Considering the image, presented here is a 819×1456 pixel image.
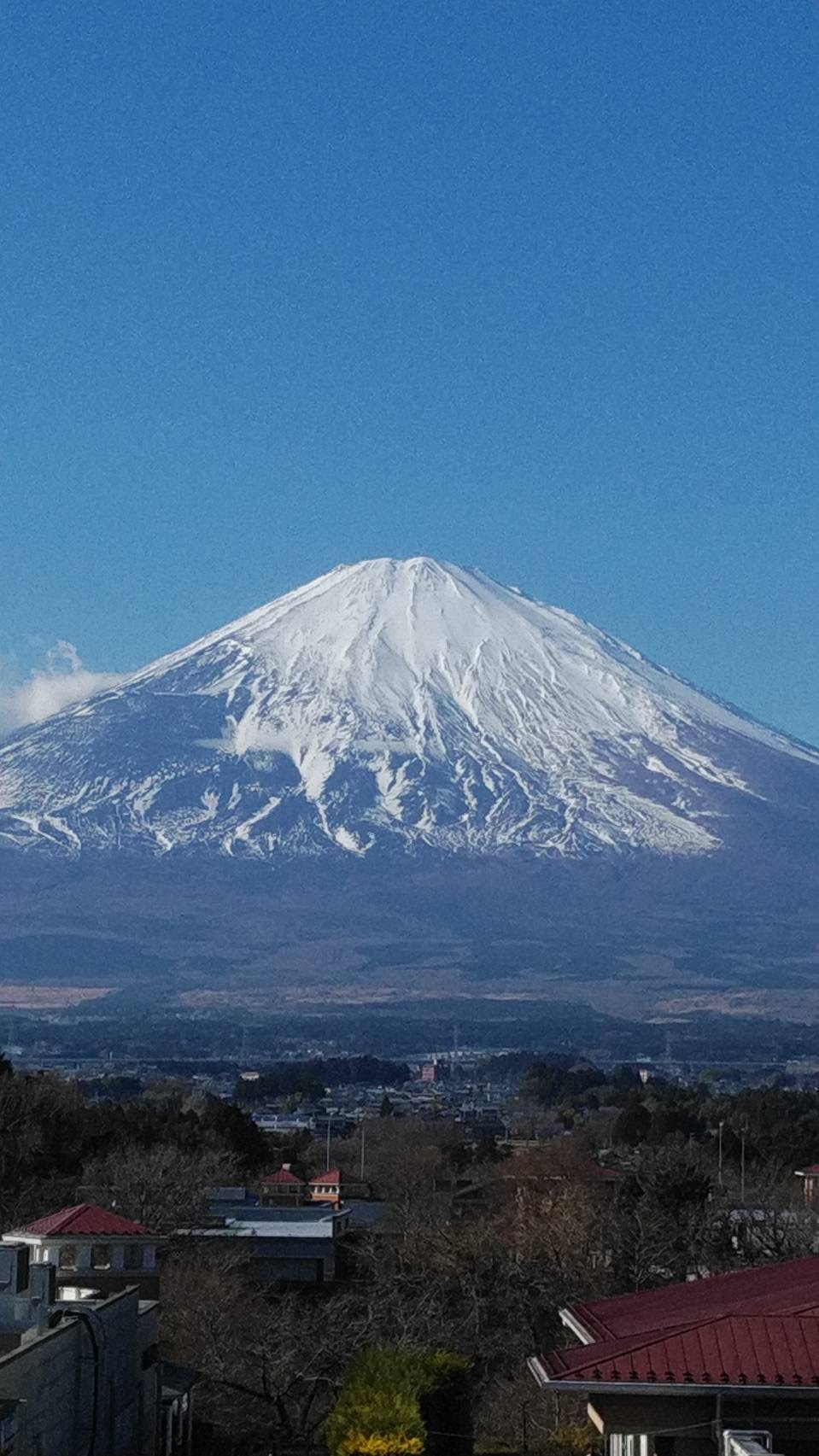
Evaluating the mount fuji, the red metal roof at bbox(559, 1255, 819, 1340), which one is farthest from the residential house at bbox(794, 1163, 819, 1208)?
the mount fuji

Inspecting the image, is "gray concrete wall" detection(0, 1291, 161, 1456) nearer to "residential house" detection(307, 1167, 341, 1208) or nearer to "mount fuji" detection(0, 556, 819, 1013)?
"residential house" detection(307, 1167, 341, 1208)

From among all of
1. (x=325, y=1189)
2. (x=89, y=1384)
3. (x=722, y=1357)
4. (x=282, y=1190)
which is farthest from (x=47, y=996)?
(x=722, y=1357)

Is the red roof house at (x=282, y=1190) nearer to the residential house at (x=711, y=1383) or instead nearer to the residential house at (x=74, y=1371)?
the residential house at (x=74, y=1371)

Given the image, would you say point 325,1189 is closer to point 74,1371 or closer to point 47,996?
point 74,1371

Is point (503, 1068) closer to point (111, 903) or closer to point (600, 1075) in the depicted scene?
point (600, 1075)

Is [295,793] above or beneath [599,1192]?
above

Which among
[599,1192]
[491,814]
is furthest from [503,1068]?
[599,1192]

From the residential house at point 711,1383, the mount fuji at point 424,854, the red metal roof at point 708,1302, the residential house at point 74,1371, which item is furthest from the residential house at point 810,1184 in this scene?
the mount fuji at point 424,854
